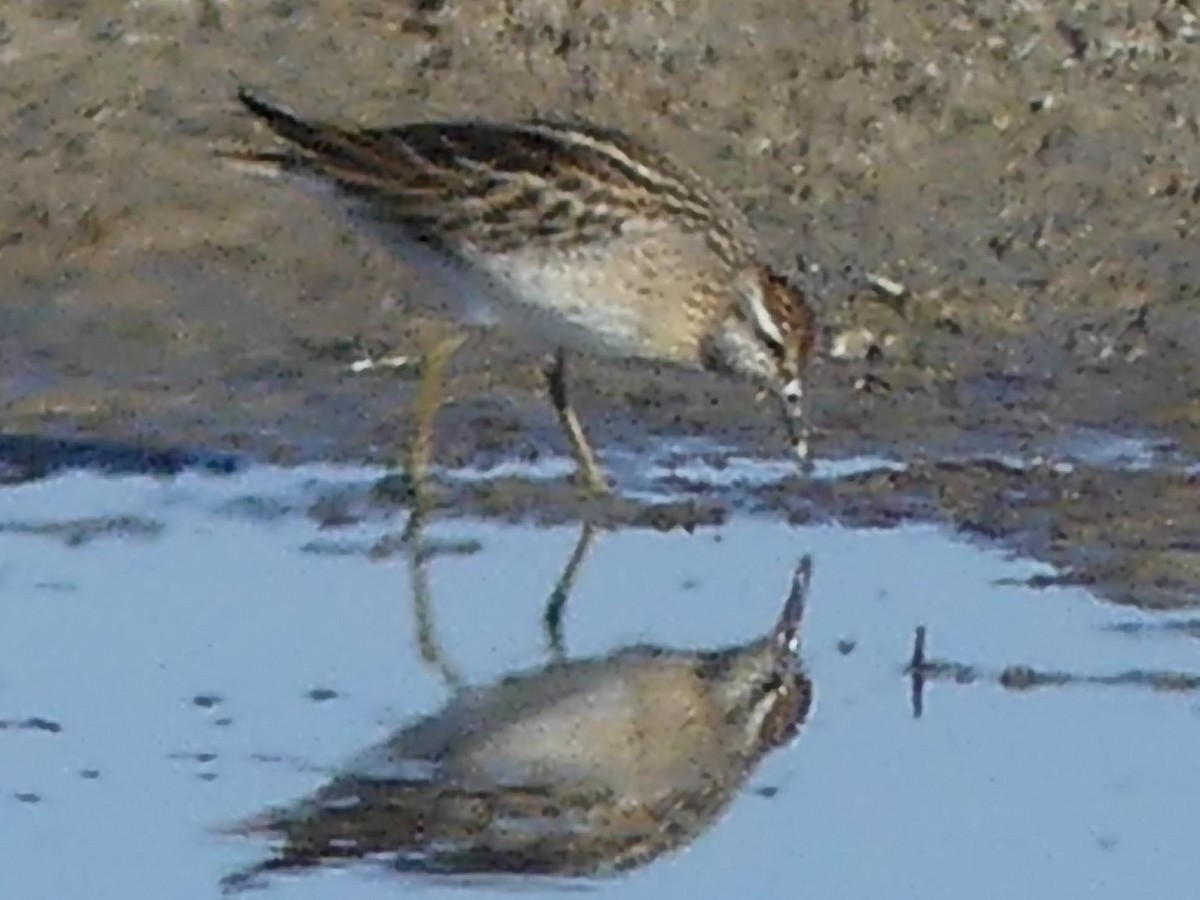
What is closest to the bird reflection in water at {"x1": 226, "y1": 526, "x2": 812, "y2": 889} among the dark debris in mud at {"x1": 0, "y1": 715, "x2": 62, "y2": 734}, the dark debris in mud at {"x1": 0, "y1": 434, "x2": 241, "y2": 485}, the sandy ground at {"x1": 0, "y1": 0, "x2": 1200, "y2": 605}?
the dark debris in mud at {"x1": 0, "y1": 715, "x2": 62, "y2": 734}

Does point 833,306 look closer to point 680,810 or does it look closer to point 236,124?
point 236,124

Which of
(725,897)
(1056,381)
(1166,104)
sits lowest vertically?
(725,897)

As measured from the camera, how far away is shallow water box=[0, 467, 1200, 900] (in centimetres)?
736

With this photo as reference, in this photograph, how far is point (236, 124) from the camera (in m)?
11.4

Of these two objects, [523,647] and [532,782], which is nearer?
[532,782]

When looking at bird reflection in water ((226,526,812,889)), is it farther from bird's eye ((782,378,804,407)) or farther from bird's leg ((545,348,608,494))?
bird's eye ((782,378,804,407))

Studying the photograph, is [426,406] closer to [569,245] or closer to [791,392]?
[569,245]

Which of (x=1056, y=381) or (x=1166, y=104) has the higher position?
(x=1166, y=104)

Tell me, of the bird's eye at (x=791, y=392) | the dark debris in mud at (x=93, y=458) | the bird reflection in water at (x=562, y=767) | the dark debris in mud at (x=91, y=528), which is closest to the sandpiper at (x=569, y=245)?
the bird's eye at (x=791, y=392)

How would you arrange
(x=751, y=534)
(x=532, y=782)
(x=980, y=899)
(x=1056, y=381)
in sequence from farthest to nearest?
(x=1056, y=381), (x=751, y=534), (x=532, y=782), (x=980, y=899)

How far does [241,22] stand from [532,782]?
461 cm

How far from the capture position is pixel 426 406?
9.78 meters

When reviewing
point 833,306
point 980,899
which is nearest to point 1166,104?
point 833,306

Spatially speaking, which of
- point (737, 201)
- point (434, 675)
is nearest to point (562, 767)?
point (434, 675)
